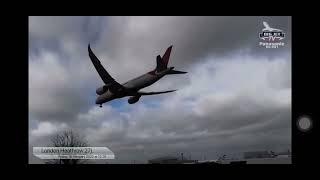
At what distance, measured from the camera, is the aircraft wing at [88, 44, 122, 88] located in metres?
9.59

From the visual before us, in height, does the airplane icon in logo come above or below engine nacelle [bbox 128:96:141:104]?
above

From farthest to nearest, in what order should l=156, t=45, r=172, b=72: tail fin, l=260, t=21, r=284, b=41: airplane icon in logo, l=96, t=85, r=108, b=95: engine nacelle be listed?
l=96, t=85, r=108, b=95: engine nacelle < l=156, t=45, r=172, b=72: tail fin < l=260, t=21, r=284, b=41: airplane icon in logo

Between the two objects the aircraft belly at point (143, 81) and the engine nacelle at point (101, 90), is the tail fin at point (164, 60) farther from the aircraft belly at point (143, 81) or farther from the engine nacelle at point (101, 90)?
the engine nacelle at point (101, 90)

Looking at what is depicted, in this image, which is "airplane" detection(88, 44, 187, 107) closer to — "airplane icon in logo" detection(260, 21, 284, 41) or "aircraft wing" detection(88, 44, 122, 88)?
"aircraft wing" detection(88, 44, 122, 88)

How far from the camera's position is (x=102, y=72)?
9680 millimetres

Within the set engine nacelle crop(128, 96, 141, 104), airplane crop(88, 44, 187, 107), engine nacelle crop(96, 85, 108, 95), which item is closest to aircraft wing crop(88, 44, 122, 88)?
airplane crop(88, 44, 187, 107)

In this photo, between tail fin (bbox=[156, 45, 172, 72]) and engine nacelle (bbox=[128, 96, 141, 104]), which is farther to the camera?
engine nacelle (bbox=[128, 96, 141, 104])

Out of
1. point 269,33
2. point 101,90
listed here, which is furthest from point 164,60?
point 269,33

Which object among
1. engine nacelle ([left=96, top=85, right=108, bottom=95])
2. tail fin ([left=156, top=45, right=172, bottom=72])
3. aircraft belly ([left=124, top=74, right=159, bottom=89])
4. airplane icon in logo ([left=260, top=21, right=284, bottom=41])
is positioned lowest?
engine nacelle ([left=96, top=85, right=108, bottom=95])

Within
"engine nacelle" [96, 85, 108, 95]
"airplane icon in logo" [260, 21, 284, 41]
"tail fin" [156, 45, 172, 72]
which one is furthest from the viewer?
"engine nacelle" [96, 85, 108, 95]

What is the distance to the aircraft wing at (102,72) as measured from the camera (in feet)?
31.5
